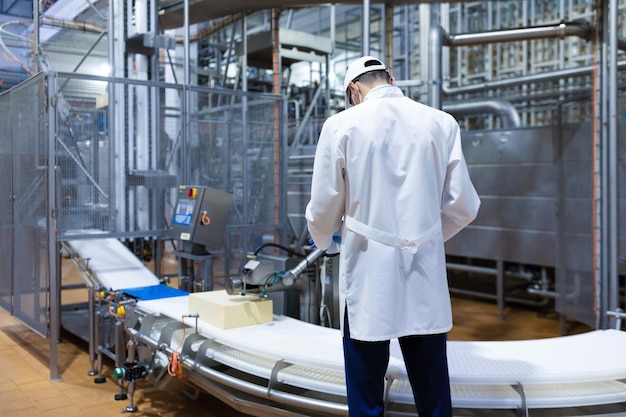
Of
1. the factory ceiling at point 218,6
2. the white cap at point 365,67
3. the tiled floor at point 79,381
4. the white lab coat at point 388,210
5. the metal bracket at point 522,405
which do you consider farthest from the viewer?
the factory ceiling at point 218,6

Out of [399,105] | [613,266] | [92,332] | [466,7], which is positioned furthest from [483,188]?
[399,105]

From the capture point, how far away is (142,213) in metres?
4.59

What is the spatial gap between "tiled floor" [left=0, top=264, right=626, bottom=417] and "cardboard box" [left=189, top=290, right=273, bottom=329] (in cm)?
64

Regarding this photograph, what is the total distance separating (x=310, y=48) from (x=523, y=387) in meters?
5.53

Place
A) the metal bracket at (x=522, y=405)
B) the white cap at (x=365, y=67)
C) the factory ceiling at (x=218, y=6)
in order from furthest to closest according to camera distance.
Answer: the factory ceiling at (x=218, y=6)
the metal bracket at (x=522, y=405)
the white cap at (x=365, y=67)

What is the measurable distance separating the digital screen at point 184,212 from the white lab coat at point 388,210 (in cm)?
231

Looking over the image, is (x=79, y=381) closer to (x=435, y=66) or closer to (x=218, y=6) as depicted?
(x=435, y=66)

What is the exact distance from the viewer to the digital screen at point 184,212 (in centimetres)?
415

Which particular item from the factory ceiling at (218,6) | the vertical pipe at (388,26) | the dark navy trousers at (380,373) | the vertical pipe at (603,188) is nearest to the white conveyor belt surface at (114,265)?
the factory ceiling at (218,6)

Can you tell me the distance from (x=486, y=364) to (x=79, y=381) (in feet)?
9.14

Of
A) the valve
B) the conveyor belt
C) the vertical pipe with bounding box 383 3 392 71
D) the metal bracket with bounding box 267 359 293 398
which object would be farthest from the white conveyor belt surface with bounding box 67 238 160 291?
the vertical pipe with bounding box 383 3 392 71

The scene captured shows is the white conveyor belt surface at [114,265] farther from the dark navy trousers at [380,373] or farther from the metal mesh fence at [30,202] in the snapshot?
the dark navy trousers at [380,373]

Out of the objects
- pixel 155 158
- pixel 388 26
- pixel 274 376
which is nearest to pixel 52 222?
pixel 155 158

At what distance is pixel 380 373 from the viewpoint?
199 cm
